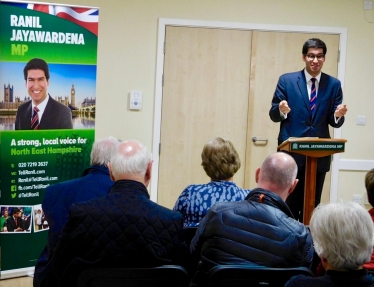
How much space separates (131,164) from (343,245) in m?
1.04

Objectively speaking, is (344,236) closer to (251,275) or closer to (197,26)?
(251,275)

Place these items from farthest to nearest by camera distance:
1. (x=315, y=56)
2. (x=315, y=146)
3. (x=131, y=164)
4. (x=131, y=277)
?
(x=315, y=56), (x=315, y=146), (x=131, y=164), (x=131, y=277)

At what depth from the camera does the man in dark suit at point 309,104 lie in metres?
4.40

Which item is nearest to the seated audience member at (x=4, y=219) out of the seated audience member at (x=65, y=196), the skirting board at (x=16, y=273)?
the skirting board at (x=16, y=273)

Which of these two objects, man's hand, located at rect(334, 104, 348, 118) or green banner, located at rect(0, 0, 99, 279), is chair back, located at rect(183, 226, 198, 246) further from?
green banner, located at rect(0, 0, 99, 279)

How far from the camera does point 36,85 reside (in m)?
4.52

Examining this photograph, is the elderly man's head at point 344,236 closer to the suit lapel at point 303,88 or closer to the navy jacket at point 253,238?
the navy jacket at point 253,238

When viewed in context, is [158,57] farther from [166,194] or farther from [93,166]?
[93,166]

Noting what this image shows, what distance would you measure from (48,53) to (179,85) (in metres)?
1.77

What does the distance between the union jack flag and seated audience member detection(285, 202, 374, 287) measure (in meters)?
3.25

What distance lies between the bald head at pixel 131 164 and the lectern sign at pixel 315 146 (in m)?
1.26

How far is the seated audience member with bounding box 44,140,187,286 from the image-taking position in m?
2.28

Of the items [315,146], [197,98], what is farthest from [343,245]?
[197,98]

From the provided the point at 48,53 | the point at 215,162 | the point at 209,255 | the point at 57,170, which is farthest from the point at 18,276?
the point at 209,255
